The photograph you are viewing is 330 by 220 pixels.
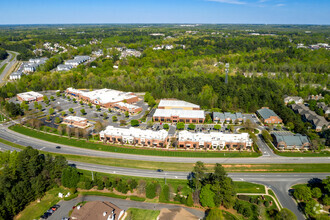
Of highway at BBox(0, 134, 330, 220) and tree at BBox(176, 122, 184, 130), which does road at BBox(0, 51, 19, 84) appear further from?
tree at BBox(176, 122, 184, 130)

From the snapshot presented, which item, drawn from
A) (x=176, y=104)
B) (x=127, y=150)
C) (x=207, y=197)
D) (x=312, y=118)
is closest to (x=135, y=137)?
(x=127, y=150)

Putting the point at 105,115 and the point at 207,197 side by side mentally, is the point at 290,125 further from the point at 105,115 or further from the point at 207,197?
the point at 105,115

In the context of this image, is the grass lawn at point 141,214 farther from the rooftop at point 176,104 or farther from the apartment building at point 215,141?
the rooftop at point 176,104

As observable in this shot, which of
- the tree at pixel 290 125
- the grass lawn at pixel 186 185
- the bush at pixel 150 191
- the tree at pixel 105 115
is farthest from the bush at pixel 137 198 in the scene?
the tree at pixel 290 125

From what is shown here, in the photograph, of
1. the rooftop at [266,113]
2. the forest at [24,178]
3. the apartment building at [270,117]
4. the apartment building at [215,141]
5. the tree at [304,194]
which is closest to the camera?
the forest at [24,178]

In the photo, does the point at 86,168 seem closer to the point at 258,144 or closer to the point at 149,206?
the point at 149,206
